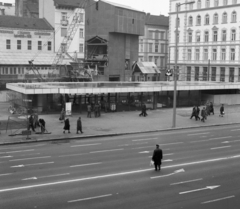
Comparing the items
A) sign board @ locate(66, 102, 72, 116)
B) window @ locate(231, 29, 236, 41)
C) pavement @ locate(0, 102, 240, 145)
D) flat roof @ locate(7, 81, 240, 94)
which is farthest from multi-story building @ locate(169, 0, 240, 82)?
sign board @ locate(66, 102, 72, 116)

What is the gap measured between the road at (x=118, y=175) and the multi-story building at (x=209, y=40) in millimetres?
53157

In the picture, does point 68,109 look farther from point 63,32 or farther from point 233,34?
point 233,34

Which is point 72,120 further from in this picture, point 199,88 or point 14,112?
point 199,88

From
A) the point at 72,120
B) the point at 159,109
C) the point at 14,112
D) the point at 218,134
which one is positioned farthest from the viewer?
the point at 159,109

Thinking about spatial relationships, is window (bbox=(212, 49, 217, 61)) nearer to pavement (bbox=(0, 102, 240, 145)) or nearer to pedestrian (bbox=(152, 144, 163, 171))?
pavement (bbox=(0, 102, 240, 145))

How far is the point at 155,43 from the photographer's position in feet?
324

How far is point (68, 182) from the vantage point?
54.6ft

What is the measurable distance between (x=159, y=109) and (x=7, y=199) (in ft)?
110

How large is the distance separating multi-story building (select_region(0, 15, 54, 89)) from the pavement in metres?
16.4

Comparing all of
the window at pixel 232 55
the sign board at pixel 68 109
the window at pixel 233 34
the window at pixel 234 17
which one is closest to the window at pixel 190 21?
the window at pixel 234 17

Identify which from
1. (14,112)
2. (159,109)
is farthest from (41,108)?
(159,109)

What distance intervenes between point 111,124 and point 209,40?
179 ft

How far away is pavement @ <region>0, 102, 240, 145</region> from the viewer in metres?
28.4

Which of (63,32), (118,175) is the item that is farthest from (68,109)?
(63,32)
